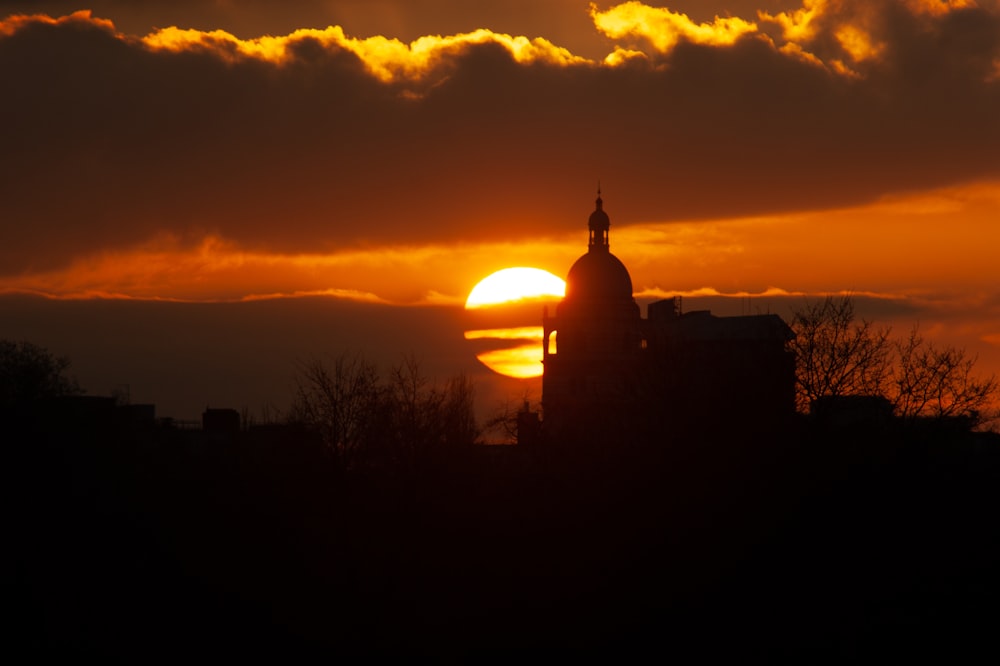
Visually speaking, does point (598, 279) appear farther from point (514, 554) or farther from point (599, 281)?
point (514, 554)

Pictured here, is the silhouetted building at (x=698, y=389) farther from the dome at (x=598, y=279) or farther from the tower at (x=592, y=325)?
the dome at (x=598, y=279)

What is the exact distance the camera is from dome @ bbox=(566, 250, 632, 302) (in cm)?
13812

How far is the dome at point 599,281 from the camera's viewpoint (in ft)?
453

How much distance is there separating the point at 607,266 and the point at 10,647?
110 metres

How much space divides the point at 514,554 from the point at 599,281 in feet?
324

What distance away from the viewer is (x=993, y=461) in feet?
172

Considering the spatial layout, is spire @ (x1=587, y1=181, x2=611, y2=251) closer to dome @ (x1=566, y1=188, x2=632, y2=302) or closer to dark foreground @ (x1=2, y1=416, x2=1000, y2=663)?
dome @ (x1=566, y1=188, x2=632, y2=302)

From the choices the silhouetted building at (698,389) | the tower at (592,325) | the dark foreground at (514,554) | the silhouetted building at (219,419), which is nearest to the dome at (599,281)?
the tower at (592,325)

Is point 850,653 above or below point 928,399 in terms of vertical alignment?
below

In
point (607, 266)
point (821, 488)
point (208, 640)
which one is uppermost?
point (607, 266)

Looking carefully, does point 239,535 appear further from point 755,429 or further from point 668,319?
point 668,319

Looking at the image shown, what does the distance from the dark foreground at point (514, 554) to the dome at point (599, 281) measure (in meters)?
89.6

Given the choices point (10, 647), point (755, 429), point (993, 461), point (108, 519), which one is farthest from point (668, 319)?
point (10, 647)

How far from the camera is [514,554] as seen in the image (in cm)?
4103
